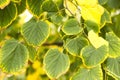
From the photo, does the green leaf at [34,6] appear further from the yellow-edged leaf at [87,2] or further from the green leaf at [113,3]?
the green leaf at [113,3]

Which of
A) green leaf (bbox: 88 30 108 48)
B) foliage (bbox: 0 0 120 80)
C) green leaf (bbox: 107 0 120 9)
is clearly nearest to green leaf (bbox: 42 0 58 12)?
foliage (bbox: 0 0 120 80)

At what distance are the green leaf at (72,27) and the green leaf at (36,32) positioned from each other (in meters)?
0.04

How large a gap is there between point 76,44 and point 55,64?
0.06 metres

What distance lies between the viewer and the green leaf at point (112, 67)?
794 mm

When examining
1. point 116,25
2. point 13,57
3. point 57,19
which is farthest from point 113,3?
point 13,57

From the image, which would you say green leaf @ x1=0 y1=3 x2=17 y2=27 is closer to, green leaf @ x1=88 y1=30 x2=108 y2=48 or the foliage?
the foliage

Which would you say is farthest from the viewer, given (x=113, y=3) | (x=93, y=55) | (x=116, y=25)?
(x=116, y=25)

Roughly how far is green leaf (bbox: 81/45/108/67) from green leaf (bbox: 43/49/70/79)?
0.04 meters

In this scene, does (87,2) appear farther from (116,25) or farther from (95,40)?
(116,25)

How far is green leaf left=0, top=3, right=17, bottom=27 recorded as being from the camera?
0.82 meters

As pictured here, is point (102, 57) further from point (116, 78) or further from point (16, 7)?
point (16, 7)

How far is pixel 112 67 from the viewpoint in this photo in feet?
2.63

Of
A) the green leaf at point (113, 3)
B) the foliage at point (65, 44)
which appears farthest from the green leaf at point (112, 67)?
the green leaf at point (113, 3)

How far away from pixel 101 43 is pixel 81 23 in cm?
8
